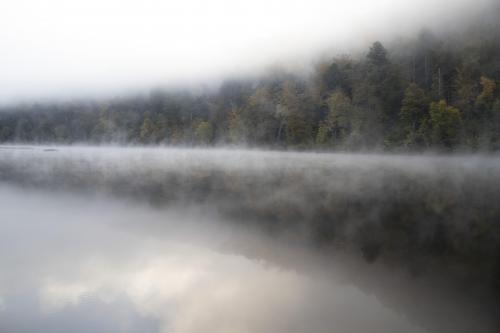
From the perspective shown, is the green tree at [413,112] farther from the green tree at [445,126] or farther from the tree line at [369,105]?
the green tree at [445,126]

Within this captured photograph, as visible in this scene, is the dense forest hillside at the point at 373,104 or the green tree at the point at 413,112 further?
the green tree at the point at 413,112

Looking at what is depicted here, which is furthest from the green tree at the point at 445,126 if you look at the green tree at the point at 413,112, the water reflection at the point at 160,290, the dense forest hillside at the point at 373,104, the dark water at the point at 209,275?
the water reflection at the point at 160,290

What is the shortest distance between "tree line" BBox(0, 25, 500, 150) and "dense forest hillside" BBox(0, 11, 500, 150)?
147mm

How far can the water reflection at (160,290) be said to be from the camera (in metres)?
6.76

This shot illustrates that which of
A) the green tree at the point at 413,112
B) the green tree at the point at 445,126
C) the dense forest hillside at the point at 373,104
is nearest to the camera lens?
the green tree at the point at 445,126

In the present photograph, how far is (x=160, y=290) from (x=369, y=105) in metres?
56.7

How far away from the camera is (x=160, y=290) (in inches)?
322

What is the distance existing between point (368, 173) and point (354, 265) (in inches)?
801

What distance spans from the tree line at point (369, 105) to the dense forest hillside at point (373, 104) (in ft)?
0.48

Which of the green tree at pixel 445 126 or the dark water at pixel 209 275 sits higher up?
the green tree at pixel 445 126

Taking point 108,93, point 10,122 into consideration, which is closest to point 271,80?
point 108,93

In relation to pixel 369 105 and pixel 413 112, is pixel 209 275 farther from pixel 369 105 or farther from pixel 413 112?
pixel 369 105

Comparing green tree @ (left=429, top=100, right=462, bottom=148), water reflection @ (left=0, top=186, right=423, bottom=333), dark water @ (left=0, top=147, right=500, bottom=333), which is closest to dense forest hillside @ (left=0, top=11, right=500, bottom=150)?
green tree @ (left=429, top=100, right=462, bottom=148)

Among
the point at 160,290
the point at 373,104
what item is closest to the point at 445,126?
the point at 373,104
